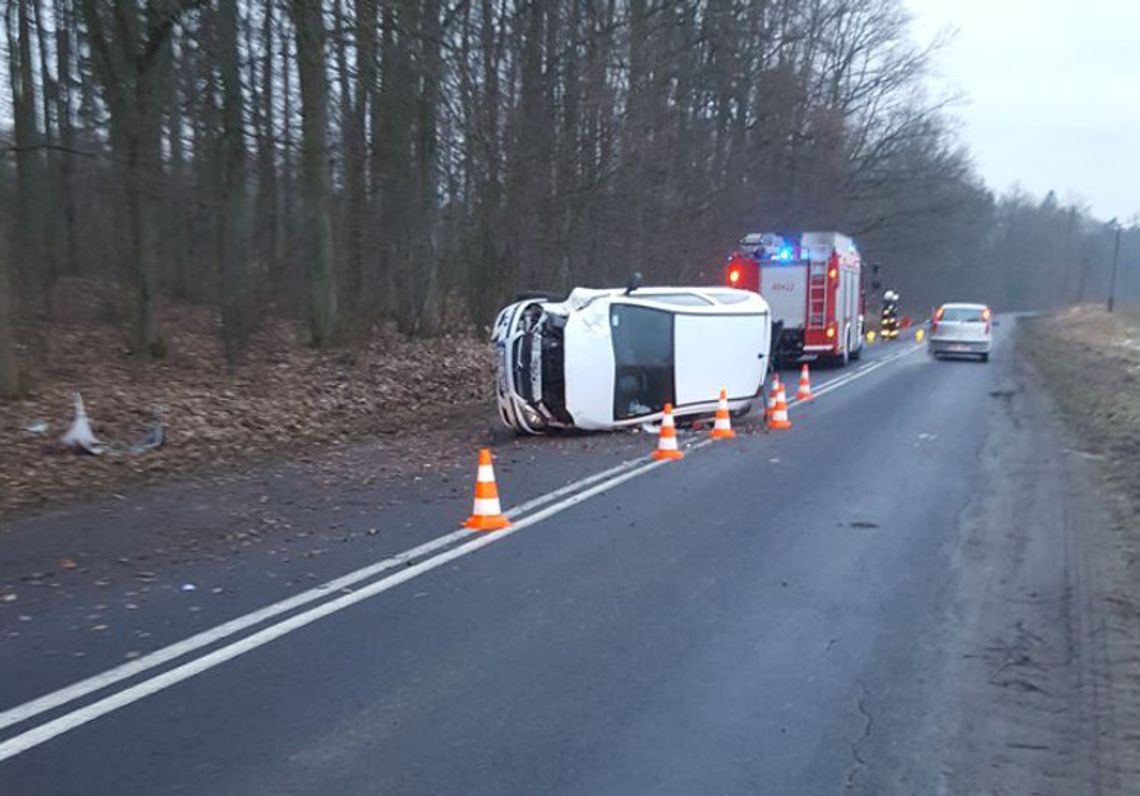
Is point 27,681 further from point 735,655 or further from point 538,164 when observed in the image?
point 538,164

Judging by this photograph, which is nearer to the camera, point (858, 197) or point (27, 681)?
point (27, 681)

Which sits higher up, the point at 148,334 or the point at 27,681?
the point at 148,334

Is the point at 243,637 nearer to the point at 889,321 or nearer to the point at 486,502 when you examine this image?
the point at 486,502

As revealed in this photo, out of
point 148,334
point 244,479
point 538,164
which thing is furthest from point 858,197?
point 244,479

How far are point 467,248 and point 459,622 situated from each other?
19.5 meters

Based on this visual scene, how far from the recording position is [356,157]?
23.5 m

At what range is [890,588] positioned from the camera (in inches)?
303

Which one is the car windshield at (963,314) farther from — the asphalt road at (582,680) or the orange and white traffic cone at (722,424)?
the asphalt road at (582,680)

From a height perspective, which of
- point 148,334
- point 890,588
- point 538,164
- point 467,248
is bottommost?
point 890,588

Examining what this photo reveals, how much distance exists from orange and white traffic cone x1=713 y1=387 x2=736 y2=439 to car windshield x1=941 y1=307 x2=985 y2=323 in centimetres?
2052

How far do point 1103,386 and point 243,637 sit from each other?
20.9 meters

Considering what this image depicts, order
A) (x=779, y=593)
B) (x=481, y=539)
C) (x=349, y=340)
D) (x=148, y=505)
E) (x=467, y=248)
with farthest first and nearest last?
(x=467, y=248) → (x=349, y=340) → (x=148, y=505) → (x=481, y=539) → (x=779, y=593)

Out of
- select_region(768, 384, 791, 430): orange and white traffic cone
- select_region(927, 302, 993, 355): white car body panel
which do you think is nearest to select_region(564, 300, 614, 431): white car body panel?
select_region(768, 384, 791, 430): orange and white traffic cone

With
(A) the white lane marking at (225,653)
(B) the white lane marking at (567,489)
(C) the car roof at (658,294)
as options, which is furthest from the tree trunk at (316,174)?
Result: (A) the white lane marking at (225,653)
